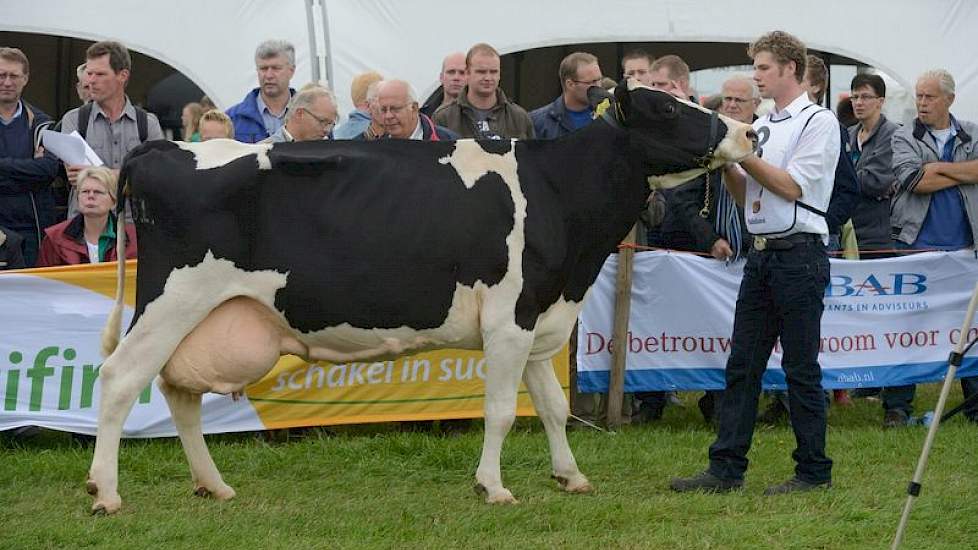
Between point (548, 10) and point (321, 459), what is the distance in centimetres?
750

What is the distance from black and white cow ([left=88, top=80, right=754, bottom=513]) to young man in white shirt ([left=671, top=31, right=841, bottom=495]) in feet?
0.97

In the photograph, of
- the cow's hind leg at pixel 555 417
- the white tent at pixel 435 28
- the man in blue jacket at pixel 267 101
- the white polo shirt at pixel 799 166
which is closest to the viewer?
the white polo shirt at pixel 799 166

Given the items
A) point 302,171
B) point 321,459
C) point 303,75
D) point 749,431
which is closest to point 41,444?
point 321,459

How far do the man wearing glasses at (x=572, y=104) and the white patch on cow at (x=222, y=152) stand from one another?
11.8 feet

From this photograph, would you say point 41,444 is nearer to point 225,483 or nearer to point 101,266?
point 101,266

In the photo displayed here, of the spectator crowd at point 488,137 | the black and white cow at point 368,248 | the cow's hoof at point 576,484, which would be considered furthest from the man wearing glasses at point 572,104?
the cow's hoof at point 576,484

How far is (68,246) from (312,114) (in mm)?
1971

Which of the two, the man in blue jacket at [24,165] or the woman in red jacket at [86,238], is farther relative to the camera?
the man in blue jacket at [24,165]

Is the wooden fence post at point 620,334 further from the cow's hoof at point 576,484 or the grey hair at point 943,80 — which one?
the grey hair at point 943,80

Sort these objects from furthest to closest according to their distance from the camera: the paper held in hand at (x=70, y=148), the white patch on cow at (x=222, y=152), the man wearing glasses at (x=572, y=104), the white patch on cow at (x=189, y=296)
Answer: the man wearing glasses at (x=572, y=104)
the paper held in hand at (x=70, y=148)
the white patch on cow at (x=222, y=152)
the white patch on cow at (x=189, y=296)

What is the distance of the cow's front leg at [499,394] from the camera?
7145 mm

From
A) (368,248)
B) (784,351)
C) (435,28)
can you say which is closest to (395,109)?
(368,248)

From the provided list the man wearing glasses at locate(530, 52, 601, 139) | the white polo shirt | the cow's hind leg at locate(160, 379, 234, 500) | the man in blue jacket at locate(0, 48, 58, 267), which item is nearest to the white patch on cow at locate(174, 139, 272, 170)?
the cow's hind leg at locate(160, 379, 234, 500)

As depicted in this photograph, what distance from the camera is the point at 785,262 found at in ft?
24.2
